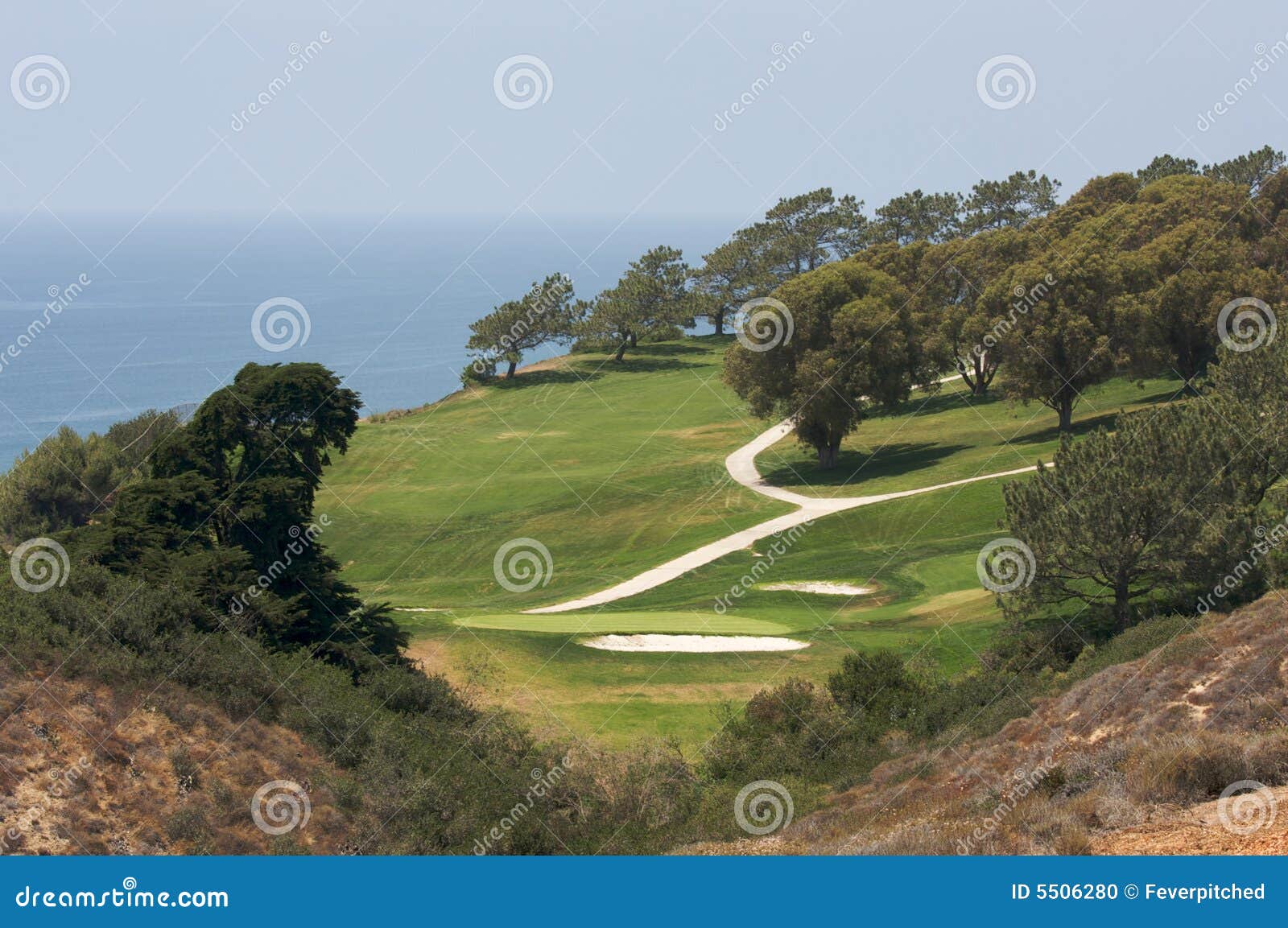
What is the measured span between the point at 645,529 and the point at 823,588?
14.0 meters

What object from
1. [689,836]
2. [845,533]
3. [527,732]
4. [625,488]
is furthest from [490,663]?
[625,488]

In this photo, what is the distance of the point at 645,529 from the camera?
169 ft

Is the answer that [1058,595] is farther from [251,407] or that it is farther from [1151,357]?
[1151,357]

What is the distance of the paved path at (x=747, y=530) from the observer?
41.9 metres

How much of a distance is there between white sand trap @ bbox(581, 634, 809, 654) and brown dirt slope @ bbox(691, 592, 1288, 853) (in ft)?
34.1

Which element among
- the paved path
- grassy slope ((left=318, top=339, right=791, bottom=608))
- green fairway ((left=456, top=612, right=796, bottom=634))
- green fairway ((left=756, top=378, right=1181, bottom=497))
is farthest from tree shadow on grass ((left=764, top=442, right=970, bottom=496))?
green fairway ((left=456, top=612, right=796, bottom=634))

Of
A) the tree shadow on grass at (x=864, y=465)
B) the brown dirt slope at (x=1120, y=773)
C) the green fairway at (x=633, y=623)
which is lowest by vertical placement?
the brown dirt slope at (x=1120, y=773)

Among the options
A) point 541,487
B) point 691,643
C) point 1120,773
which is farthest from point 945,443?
point 1120,773

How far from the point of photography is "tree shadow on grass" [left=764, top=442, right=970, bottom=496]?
184 ft

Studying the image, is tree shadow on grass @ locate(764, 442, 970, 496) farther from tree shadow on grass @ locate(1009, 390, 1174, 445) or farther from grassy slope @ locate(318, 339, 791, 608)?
grassy slope @ locate(318, 339, 791, 608)

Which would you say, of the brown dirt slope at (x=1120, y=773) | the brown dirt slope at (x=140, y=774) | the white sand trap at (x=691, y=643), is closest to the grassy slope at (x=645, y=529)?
the white sand trap at (x=691, y=643)

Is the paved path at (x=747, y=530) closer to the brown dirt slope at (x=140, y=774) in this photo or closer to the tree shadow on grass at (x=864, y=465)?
the tree shadow on grass at (x=864, y=465)

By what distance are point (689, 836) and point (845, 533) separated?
2895cm

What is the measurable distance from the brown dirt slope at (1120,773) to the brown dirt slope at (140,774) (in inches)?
281
